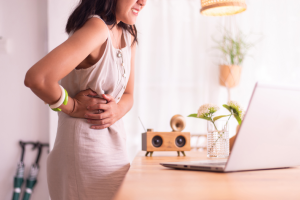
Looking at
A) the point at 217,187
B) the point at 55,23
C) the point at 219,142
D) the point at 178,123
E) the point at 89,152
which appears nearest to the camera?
the point at 217,187

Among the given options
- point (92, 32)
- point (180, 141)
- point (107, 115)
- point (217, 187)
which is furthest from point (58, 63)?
point (180, 141)

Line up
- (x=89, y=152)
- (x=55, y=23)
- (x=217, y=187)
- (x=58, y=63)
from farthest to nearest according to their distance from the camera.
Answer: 1. (x=55, y=23)
2. (x=89, y=152)
3. (x=58, y=63)
4. (x=217, y=187)

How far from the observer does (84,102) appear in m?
1.00

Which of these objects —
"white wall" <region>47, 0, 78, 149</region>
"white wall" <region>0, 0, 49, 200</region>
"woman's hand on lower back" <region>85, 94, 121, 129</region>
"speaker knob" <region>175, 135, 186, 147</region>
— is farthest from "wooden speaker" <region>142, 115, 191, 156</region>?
"white wall" <region>0, 0, 49, 200</region>

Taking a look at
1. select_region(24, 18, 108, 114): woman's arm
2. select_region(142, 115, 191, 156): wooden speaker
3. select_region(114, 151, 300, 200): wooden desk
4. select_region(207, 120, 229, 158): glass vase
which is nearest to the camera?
select_region(114, 151, 300, 200): wooden desk

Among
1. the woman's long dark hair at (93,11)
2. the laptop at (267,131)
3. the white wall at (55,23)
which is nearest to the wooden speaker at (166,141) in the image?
the woman's long dark hair at (93,11)

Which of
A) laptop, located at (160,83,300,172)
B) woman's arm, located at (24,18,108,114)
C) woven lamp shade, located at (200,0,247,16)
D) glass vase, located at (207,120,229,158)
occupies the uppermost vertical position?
woven lamp shade, located at (200,0,247,16)

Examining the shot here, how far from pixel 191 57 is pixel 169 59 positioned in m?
0.21

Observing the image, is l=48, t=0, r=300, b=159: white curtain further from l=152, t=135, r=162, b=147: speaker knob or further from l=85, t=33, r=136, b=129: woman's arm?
l=85, t=33, r=136, b=129: woman's arm

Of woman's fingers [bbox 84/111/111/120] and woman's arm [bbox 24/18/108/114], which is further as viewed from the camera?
woman's fingers [bbox 84/111/111/120]

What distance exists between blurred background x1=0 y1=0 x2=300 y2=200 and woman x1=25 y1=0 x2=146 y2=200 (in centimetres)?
159

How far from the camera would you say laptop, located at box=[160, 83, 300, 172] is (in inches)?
21.5

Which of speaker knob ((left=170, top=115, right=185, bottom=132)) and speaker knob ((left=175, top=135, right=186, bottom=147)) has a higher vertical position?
speaker knob ((left=170, top=115, right=185, bottom=132))

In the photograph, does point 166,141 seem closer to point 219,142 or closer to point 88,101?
point 219,142
